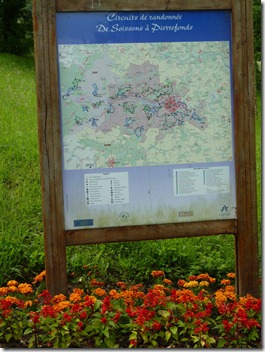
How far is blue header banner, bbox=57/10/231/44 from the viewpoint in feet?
13.6

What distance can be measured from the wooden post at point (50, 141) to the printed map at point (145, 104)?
0.08 metres

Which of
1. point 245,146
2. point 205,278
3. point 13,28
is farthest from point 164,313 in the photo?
point 13,28

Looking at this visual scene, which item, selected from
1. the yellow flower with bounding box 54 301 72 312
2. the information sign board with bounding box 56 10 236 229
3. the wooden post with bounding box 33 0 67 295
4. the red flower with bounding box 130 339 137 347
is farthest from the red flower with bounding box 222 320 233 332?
the wooden post with bounding box 33 0 67 295

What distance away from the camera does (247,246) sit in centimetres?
444

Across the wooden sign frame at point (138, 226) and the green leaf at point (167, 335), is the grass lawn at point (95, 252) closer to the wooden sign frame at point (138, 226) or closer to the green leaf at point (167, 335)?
the wooden sign frame at point (138, 226)

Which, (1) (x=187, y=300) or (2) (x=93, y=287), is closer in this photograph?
(1) (x=187, y=300)

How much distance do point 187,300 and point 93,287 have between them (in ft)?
2.94

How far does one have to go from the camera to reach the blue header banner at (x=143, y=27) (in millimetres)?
4160

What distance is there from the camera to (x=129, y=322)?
3.94m

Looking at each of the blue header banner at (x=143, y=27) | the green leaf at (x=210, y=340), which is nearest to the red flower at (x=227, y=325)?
the green leaf at (x=210, y=340)

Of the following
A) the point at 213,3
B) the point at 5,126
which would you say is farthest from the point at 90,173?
the point at 5,126

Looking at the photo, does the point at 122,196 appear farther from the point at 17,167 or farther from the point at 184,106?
the point at 17,167

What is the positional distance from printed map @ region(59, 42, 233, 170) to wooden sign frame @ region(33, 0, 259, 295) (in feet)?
0.28

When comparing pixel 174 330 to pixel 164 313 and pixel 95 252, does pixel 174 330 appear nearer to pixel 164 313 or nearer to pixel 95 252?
pixel 164 313
